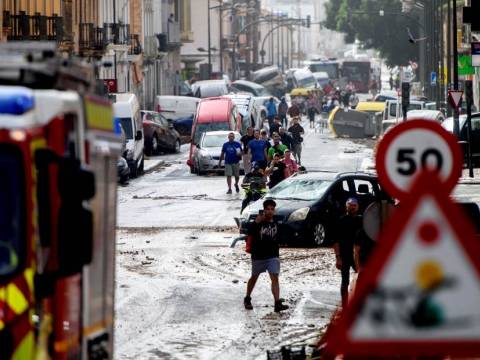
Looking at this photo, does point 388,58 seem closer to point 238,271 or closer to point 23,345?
point 238,271

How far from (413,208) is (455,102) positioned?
3870cm

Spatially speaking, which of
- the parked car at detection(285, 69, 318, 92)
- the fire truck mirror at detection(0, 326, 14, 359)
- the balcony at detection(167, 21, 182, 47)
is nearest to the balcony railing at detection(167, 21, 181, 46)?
the balcony at detection(167, 21, 182, 47)

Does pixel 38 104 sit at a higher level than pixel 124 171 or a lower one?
higher

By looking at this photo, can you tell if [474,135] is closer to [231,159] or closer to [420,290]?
[231,159]

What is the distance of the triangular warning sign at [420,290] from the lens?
7.30 m

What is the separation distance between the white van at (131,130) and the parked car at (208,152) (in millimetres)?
1602

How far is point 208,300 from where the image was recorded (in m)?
22.4

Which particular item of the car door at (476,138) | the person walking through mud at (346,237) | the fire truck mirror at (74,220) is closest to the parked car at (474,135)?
the car door at (476,138)

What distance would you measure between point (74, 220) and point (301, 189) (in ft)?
66.0

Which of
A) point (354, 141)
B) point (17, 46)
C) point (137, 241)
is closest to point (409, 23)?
point (354, 141)

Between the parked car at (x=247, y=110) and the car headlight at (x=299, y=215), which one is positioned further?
the parked car at (x=247, y=110)

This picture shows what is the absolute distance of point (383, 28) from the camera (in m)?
127

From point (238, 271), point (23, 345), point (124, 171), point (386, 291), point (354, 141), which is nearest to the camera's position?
point (386, 291)

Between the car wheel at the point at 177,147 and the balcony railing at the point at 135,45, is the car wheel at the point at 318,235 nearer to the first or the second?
the car wheel at the point at 177,147
